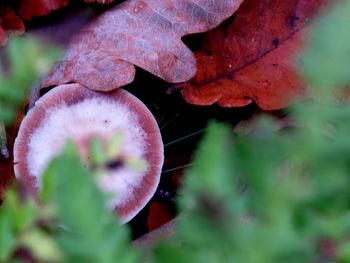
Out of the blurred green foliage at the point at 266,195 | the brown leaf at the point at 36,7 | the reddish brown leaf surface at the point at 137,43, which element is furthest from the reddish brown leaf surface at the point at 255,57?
the blurred green foliage at the point at 266,195

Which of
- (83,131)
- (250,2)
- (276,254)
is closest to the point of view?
(276,254)

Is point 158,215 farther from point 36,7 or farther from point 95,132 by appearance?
point 36,7

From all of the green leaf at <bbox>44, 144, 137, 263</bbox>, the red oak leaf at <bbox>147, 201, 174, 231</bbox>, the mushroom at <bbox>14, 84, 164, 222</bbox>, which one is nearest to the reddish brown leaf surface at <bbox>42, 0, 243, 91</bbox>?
the mushroom at <bbox>14, 84, 164, 222</bbox>

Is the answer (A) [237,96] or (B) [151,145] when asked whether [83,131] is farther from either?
(A) [237,96]

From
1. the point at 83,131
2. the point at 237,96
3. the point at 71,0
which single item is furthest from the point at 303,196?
the point at 71,0

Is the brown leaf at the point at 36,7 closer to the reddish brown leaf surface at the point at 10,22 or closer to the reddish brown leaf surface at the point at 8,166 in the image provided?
the reddish brown leaf surface at the point at 10,22

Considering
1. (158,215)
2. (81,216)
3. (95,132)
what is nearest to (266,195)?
(81,216)

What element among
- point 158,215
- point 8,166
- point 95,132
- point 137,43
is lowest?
point 158,215
